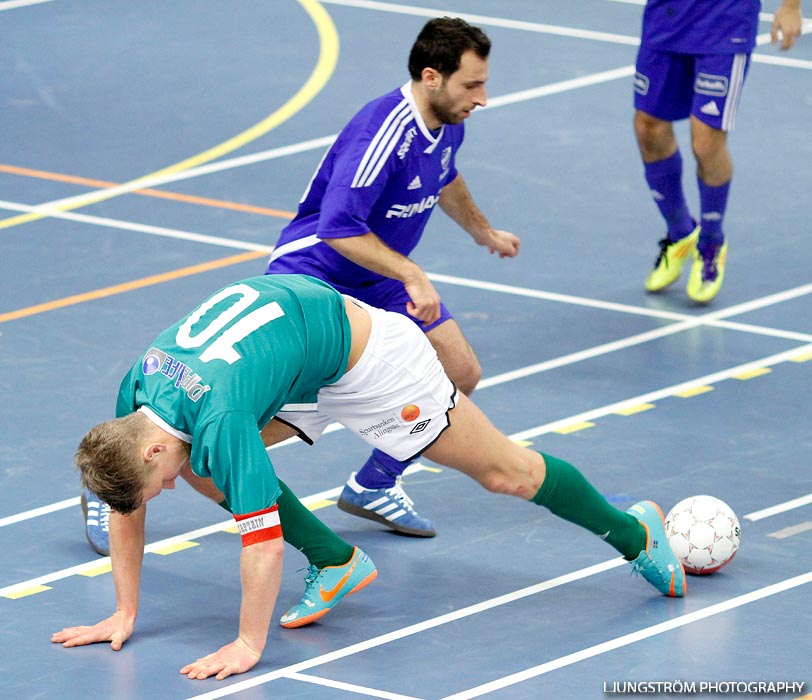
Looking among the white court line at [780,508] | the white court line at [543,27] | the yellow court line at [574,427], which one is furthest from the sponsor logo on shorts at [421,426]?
the white court line at [543,27]

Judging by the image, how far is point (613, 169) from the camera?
1420 cm

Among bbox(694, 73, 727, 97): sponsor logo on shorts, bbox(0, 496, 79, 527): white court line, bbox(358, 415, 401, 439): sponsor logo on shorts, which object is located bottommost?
bbox(0, 496, 79, 527): white court line

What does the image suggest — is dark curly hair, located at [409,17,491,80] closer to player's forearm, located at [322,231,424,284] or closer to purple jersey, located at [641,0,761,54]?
player's forearm, located at [322,231,424,284]

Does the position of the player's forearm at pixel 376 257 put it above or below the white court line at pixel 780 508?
above

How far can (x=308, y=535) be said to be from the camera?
771cm

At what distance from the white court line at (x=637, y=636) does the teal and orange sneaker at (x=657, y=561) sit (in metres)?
0.17

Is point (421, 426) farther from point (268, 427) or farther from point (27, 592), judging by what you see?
point (27, 592)

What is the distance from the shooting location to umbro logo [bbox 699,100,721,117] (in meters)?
11.5

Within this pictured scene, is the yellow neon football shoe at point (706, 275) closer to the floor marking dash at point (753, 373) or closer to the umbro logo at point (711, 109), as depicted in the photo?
the umbro logo at point (711, 109)

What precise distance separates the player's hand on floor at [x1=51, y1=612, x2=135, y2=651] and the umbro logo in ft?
17.8

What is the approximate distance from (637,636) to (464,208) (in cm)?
240

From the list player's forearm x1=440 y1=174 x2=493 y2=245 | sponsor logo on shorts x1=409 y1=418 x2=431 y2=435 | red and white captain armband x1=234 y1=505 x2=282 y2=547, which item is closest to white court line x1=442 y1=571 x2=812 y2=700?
red and white captain armband x1=234 y1=505 x2=282 y2=547

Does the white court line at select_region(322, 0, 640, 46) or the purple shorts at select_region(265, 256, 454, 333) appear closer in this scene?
the purple shorts at select_region(265, 256, 454, 333)

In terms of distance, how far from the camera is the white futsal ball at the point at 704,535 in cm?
798
